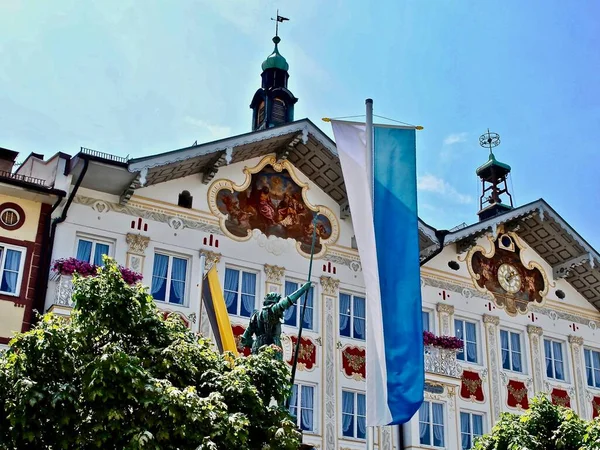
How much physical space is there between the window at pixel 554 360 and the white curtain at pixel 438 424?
17.4 ft

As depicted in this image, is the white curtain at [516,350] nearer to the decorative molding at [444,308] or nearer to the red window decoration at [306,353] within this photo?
the decorative molding at [444,308]

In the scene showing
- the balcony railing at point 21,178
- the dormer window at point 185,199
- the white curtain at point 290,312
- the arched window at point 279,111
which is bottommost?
the white curtain at point 290,312

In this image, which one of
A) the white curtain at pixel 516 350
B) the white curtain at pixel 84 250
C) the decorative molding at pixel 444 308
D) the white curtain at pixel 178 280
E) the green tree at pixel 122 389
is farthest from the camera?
the white curtain at pixel 516 350

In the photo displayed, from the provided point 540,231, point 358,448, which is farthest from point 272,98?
point 358,448

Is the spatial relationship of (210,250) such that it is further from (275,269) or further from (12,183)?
(12,183)

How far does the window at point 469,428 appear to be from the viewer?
91.9 feet

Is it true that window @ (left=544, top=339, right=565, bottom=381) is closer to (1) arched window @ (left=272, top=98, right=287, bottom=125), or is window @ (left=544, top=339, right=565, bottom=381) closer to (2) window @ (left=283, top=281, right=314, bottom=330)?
(2) window @ (left=283, top=281, right=314, bottom=330)

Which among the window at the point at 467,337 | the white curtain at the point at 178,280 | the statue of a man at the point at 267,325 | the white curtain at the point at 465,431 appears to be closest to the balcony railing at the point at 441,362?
the window at the point at 467,337

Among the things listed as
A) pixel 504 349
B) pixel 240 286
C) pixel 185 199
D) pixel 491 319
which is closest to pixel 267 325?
pixel 240 286

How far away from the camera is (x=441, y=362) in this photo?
27594mm

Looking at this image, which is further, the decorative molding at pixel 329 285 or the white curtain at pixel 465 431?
the white curtain at pixel 465 431

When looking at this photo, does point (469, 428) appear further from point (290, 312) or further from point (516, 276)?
point (290, 312)

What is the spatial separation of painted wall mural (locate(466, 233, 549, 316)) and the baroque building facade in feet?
0.18

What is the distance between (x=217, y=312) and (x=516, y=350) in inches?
513
